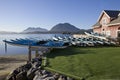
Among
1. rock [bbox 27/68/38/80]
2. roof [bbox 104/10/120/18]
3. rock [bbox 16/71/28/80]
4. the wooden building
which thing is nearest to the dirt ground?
rock [bbox 16/71/28/80]

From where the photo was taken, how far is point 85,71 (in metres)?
14.1

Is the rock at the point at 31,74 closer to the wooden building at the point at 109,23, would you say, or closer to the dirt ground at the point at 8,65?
the dirt ground at the point at 8,65

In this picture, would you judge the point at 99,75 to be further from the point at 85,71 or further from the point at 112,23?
the point at 112,23

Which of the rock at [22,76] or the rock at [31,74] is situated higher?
the rock at [31,74]

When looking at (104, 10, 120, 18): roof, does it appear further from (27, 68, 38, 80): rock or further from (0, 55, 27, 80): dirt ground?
(27, 68, 38, 80): rock

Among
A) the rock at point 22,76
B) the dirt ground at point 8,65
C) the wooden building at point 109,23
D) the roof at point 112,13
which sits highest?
the roof at point 112,13

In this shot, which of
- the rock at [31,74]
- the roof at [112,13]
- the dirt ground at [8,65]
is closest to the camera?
the rock at [31,74]

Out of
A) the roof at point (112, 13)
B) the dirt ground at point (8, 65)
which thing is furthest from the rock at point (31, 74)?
the roof at point (112, 13)

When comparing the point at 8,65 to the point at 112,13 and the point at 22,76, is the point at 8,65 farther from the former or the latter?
the point at 112,13

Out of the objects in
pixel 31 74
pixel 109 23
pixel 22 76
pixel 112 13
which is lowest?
pixel 22 76

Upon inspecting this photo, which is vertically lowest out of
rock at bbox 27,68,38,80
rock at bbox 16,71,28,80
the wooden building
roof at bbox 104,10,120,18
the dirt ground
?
the dirt ground

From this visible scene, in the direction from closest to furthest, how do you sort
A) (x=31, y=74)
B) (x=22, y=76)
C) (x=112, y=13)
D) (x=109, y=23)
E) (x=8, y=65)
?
1. (x=31, y=74)
2. (x=22, y=76)
3. (x=8, y=65)
4. (x=109, y=23)
5. (x=112, y=13)

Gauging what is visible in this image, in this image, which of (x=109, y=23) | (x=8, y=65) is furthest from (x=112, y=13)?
(x=8, y=65)

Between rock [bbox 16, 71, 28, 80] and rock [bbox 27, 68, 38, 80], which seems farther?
rock [bbox 16, 71, 28, 80]
